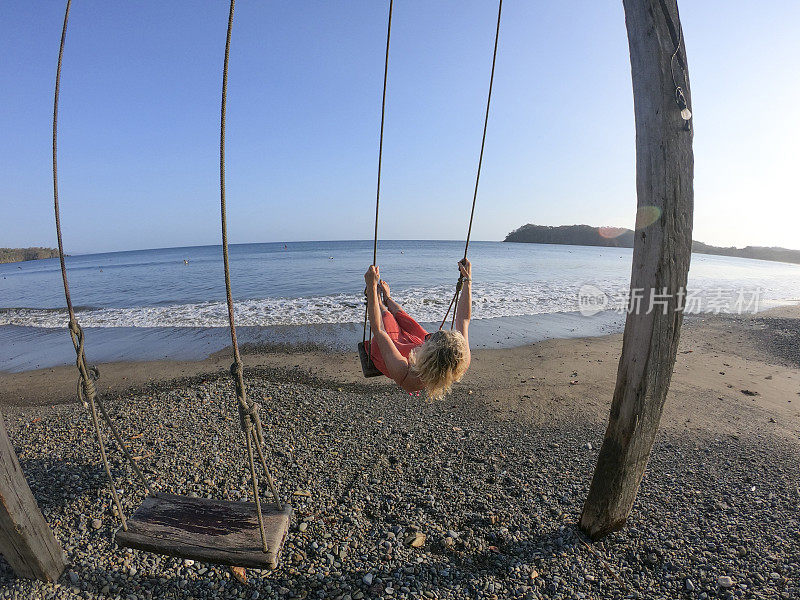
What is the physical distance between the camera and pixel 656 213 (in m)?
2.38

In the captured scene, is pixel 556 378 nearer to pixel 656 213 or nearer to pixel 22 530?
pixel 656 213

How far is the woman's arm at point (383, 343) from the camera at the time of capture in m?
3.35

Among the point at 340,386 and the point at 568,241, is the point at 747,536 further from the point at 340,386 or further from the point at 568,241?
the point at 568,241

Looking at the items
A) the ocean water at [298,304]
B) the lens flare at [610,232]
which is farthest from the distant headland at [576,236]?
the ocean water at [298,304]

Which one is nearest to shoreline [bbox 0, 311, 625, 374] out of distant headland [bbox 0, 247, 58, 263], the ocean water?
the ocean water

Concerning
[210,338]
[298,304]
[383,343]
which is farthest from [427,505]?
[298,304]

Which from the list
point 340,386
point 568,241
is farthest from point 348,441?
point 568,241

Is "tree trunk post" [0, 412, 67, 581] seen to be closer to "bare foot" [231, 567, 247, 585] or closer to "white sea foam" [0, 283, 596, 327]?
"bare foot" [231, 567, 247, 585]

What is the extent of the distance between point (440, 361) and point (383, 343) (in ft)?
1.89

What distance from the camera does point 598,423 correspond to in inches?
197

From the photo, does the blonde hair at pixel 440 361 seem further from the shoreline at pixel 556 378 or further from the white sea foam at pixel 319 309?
the white sea foam at pixel 319 309

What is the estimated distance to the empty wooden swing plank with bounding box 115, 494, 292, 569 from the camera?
2.15m

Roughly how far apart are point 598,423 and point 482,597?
3191 mm

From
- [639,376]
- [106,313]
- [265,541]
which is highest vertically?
[639,376]
